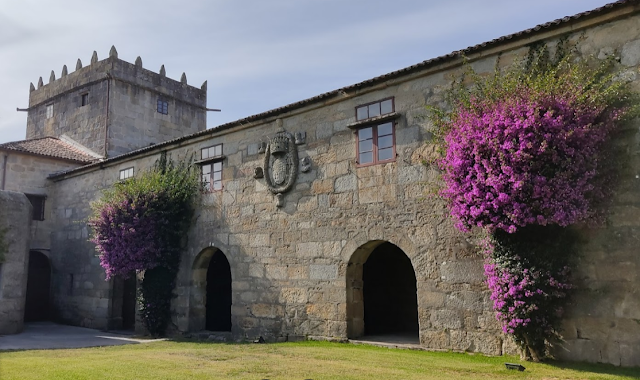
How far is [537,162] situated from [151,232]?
8.99m

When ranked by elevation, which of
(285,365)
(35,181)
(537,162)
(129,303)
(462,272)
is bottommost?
(285,365)

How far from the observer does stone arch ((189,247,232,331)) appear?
12.4 m

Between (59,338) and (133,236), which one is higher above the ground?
(133,236)

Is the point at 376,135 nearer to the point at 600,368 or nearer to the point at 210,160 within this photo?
the point at 210,160

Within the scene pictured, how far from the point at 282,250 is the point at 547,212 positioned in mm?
5475

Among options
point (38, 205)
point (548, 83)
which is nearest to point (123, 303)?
point (38, 205)

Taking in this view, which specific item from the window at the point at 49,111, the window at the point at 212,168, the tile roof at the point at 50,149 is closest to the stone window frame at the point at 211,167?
the window at the point at 212,168

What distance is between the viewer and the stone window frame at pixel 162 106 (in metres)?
22.2

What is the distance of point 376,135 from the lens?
30.8ft

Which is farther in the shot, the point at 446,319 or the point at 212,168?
the point at 212,168

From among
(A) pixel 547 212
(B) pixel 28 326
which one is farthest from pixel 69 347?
(A) pixel 547 212

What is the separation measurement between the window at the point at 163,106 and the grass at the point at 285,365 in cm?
1467

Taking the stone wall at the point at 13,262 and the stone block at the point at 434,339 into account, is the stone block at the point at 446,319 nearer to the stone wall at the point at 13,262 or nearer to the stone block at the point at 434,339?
the stone block at the point at 434,339

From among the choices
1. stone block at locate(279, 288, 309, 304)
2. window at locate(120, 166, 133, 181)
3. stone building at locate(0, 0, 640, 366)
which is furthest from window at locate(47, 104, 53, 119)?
stone block at locate(279, 288, 309, 304)
